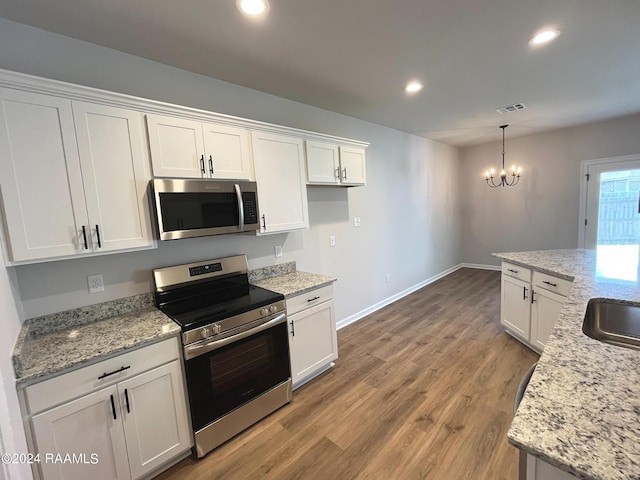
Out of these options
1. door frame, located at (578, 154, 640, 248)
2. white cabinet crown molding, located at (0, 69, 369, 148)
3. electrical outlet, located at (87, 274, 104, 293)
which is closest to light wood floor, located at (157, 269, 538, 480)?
electrical outlet, located at (87, 274, 104, 293)

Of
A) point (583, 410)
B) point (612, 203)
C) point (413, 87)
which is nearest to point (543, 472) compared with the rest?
point (583, 410)

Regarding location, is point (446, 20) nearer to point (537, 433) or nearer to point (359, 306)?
point (537, 433)

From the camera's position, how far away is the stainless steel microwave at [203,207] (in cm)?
183

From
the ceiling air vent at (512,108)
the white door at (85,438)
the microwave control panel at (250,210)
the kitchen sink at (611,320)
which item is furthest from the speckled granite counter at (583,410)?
the ceiling air vent at (512,108)

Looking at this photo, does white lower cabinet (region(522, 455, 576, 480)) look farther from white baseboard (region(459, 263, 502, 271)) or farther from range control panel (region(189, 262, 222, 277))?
white baseboard (region(459, 263, 502, 271))

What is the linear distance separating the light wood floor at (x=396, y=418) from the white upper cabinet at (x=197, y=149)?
76.3 inches

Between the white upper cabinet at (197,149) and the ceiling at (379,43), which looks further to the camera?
the white upper cabinet at (197,149)

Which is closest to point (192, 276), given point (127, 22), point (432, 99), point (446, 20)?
point (127, 22)

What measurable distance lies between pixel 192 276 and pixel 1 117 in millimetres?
1346

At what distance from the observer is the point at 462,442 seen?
1853 mm

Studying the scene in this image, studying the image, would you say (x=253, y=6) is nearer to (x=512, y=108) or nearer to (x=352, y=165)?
(x=352, y=165)

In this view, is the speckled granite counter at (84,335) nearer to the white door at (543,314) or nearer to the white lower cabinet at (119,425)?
the white lower cabinet at (119,425)

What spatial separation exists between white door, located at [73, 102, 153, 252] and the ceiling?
1.87ft

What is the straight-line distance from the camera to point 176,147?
1.91 meters
